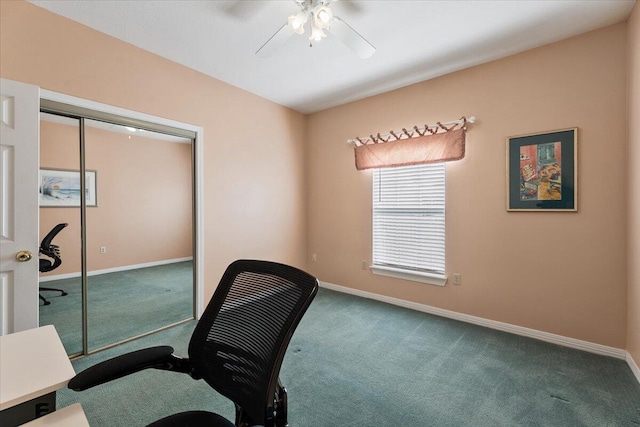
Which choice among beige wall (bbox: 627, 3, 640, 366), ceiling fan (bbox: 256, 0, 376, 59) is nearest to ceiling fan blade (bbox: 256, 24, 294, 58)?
ceiling fan (bbox: 256, 0, 376, 59)

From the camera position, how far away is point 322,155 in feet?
14.1

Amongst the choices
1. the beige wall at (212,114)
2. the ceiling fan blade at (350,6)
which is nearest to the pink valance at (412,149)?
the beige wall at (212,114)

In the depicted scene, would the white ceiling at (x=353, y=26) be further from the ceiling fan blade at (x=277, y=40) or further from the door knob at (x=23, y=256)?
the door knob at (x=23, y=256)

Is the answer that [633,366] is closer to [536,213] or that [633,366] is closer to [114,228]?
[536,213]

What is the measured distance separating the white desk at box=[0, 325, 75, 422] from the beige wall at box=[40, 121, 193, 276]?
1.58 m

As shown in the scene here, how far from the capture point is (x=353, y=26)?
233 centimetres

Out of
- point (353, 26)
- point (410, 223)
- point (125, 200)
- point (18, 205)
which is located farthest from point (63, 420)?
point (410, 223)

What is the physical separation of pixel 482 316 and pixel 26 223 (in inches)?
153

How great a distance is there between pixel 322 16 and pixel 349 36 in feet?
1.06

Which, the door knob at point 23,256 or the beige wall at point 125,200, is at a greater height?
the beige wall at point 125,200

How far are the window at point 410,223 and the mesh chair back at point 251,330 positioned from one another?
2.66 meters

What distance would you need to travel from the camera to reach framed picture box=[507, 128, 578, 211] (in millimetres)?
2475

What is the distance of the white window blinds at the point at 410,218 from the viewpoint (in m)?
3.27

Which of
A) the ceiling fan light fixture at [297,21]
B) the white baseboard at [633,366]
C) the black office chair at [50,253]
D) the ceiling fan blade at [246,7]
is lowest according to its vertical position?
the white baseboard at [633,366]
